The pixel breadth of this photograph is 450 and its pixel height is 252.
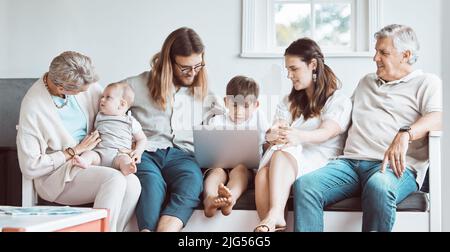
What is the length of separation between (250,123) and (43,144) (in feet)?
1.90

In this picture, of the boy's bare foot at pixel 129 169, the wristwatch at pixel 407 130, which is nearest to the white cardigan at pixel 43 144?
the boy's bare foot at pixel 129 169

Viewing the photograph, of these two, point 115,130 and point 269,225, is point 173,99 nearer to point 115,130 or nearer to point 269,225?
point 115,130

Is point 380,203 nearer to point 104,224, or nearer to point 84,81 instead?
point 104,224

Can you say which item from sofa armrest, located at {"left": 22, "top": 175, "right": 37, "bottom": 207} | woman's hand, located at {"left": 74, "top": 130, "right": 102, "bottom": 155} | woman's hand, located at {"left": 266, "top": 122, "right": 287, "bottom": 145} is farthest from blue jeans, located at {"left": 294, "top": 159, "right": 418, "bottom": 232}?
sofa armrest, located at {"left": 22, "top": 175, "right": 37, "bottom": 207}

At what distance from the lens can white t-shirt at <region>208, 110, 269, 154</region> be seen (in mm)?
2080

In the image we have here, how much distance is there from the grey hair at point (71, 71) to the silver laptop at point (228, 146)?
34cm

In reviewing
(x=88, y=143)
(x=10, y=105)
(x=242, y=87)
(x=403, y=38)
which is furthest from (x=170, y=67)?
(x=403, y=38)

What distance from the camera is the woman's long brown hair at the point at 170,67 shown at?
214 cm

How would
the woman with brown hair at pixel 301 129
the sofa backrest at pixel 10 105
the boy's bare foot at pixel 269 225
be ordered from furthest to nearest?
the sofa backrest at pixel 10 105 < the woman with brown hair at pixel 301 129 < the boy's bare foot at pixel 269 225

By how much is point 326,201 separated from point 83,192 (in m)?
0.66

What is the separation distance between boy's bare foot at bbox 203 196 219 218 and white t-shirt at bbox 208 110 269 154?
228mm

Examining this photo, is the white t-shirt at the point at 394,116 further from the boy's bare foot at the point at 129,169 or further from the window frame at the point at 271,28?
the boy's bare foot at the point at 129,169

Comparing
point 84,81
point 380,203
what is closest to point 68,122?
point 84,81
